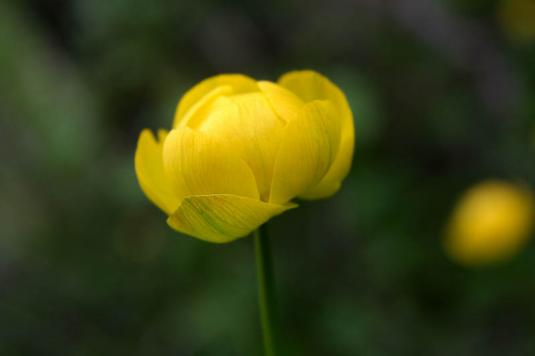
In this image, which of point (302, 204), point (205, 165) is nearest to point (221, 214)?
point (205, 165)

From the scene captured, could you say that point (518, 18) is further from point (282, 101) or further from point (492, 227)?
point (282, 101)

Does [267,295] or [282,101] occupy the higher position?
[282,101]

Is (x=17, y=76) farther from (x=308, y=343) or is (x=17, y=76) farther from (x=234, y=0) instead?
(x=308, y=343)

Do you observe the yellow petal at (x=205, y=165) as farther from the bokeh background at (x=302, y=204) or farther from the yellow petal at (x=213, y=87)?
the bokeh background at (x=302, y=204)

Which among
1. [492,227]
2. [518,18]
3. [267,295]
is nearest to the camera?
[267,295]

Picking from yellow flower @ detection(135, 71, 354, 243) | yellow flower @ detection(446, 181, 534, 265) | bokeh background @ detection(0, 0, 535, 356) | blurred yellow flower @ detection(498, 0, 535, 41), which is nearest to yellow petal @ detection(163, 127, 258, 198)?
yellow flower @ detection(135, 71, 354, 243)

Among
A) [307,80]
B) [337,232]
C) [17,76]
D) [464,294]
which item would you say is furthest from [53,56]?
[307,80]

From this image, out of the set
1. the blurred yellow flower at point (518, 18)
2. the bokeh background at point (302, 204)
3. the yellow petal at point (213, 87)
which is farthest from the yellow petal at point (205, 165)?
the blurred yellow flower at point (518, 18)
